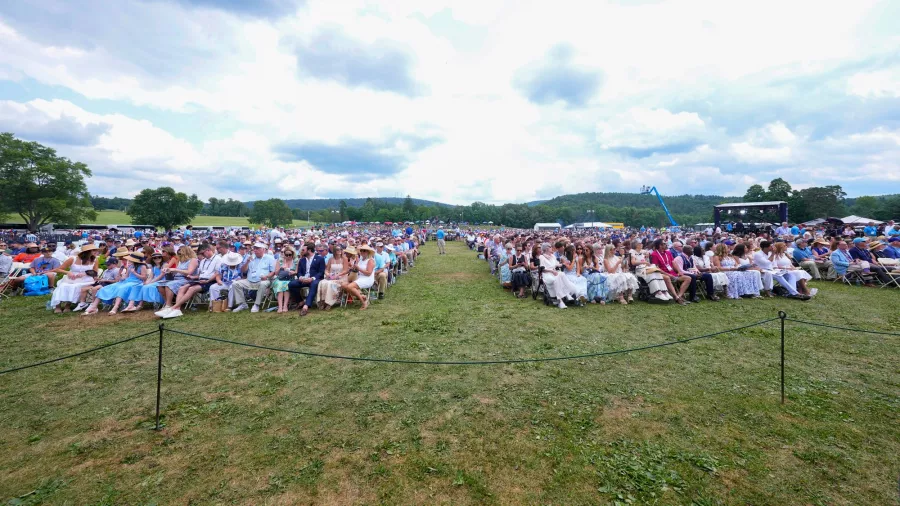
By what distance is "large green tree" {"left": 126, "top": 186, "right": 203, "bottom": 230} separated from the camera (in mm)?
66625

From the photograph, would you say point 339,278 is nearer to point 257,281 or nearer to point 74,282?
point 257,281

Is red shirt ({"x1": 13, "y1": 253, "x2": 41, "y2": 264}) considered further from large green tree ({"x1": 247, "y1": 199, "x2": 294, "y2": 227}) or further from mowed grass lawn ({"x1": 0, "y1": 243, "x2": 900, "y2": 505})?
large green tree ({"x1": 247, "y1": 199, "x2": 294, "y2": 227})

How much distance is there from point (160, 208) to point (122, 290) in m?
76.1

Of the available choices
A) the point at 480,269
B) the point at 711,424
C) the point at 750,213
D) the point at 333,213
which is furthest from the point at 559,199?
the point at 711,424

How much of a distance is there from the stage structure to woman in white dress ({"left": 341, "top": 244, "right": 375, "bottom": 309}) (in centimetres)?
3475

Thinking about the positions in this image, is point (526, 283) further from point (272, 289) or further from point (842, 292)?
point (842, 292)

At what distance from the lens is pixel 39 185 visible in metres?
44.8

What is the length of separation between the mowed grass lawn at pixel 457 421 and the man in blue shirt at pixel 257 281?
1951mm

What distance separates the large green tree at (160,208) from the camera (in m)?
66.6

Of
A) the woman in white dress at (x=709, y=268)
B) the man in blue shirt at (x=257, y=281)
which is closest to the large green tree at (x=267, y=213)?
the man in blue shirt at (x=257, y=281)

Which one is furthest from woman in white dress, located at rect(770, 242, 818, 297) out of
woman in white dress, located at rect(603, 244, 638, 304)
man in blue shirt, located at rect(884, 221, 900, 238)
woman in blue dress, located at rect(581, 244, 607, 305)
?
man in blue shirt, located at rect(884, 221, 900, 238)

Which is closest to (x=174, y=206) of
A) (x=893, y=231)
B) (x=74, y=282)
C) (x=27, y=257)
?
(x=27, y=257)

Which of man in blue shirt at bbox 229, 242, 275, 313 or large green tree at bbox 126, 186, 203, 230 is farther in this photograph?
large green tree at bbox 126, 186, 203, 230

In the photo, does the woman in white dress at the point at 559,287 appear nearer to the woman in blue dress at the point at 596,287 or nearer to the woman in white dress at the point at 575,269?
the woman in white dress at the point at 575,269
